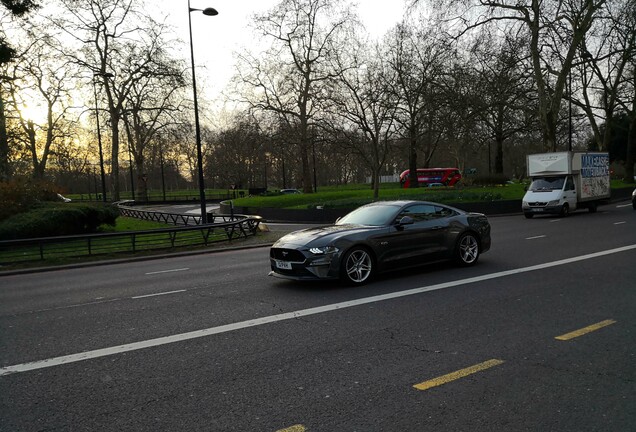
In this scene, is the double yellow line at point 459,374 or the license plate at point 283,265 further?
the license plate at point 283,265

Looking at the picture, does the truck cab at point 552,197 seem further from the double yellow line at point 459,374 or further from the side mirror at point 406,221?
the double yellow line at point 459,374

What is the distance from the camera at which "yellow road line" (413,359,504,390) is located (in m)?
4.20

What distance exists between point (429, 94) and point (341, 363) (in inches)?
1262

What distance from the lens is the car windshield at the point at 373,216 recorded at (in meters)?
9.23

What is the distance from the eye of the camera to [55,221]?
1903 cm

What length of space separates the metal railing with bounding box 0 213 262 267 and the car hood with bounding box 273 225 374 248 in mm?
7510

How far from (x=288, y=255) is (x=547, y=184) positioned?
2017cm

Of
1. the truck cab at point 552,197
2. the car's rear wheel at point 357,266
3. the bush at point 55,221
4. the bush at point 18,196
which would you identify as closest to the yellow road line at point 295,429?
the car's rear wheel at point 357,266

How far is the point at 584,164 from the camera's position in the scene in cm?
2450

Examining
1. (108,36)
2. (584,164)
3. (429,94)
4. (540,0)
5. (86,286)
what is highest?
(108,36)

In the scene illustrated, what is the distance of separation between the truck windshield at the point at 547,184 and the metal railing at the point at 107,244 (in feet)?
47.4

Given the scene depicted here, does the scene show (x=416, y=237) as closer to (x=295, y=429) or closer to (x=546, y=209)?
(x=295, y=429)

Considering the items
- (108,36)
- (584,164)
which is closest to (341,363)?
(584,164)

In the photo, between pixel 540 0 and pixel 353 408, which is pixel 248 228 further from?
pixel 540 0
